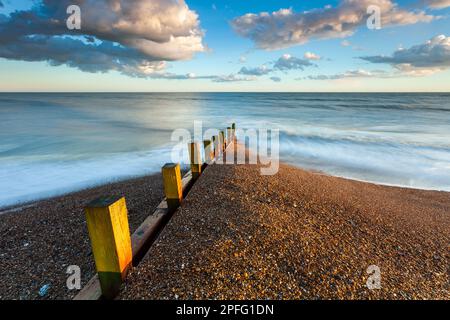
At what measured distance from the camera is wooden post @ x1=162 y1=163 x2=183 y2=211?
3.31 meters

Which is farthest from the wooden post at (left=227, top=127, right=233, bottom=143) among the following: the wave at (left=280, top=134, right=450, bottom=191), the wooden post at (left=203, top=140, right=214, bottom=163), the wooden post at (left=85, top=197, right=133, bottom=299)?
the wooden post at (left=85, top=197, right=133, bottom=299)

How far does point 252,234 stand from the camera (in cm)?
299

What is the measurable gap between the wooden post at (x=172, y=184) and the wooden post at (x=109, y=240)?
1235 millimetres

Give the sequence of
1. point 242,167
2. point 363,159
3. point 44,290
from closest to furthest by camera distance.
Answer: point 44,290
point 242,167
point 363,159

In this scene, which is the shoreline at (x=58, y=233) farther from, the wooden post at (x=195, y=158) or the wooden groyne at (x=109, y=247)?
the wooden groyne at (x=109, y=247)

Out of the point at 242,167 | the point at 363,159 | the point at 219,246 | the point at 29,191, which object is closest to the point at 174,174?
the point at 219,246

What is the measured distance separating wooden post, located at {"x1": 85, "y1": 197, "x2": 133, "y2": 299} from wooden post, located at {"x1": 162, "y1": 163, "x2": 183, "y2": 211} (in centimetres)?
123

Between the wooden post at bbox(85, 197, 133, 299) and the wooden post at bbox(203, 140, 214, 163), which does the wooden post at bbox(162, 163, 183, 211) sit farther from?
the wooden post at bbox(203, 140, 214, 163)

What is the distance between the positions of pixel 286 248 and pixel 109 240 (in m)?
1.83

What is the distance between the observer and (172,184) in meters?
3.40

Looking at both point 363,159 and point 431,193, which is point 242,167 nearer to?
point 431,193

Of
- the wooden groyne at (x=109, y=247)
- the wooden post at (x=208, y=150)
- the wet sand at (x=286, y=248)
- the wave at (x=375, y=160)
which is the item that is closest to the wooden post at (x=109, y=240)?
the wooden groyne at (x=109, y=247)
